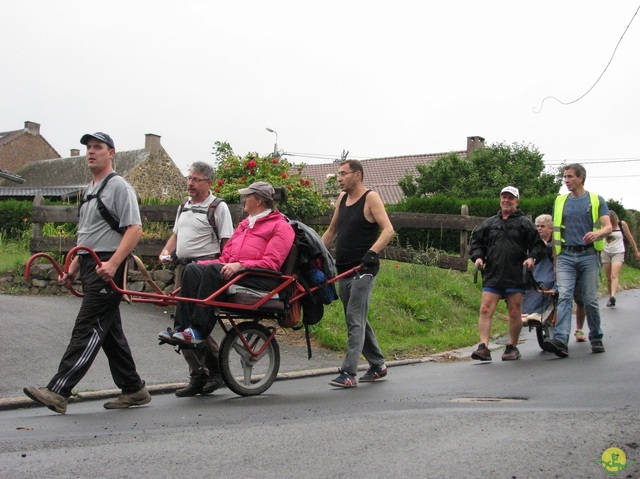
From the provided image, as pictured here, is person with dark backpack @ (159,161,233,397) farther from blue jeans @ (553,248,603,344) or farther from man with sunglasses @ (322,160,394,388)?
blue jeans @ (553,248,603,344)

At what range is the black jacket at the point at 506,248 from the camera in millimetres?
9398

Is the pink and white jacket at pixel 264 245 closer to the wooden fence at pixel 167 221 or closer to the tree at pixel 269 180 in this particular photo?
the wooden fence at pixel 167 221

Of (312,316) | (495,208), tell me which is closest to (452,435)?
(312,316)

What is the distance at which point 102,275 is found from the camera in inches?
241

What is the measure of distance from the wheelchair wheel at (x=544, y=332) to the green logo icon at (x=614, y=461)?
5657 millimetres

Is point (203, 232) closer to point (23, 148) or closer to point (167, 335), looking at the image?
point (167, 335)

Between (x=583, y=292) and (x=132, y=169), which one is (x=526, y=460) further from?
(x=132, y=169)

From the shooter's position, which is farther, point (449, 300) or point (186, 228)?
point (449, 300)

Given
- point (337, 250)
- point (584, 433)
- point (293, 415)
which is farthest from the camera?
point (337, 250)

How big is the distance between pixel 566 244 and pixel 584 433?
5.22 m

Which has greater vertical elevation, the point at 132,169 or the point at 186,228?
the point at 132,169

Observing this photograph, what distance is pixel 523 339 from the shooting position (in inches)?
468

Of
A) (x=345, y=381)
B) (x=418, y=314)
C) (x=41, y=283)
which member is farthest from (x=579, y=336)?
(x=41, y=283)

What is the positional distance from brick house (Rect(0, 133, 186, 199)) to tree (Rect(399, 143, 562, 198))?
55.4ft
